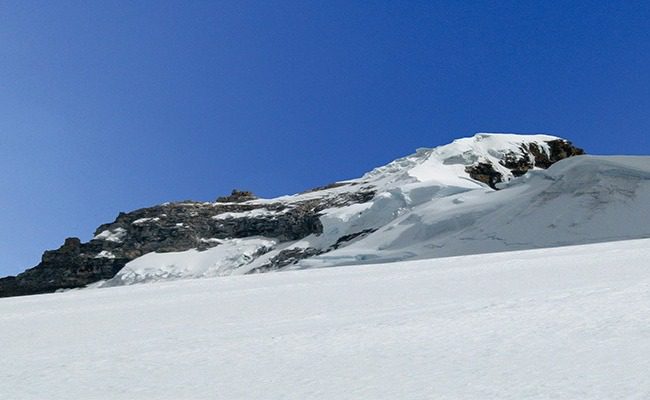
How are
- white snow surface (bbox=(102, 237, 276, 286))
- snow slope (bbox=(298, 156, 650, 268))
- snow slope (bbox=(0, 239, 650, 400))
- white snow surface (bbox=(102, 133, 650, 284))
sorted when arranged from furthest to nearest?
white snow surface (bbox=(102, 237, 276, 286)) → white snow surface (bbox=(102, 133, 650, 284)) → snow slope (bbox=(298, 156, 650, 268)) → snow slope (bbox=(0, 239, 650, 400))

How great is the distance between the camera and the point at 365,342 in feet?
15.4

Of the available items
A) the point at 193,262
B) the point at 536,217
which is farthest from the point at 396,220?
the point at 193,262

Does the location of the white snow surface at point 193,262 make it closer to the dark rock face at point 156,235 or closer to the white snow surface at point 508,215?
the dark rock face at point 156,235

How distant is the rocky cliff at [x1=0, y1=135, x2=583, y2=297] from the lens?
1917 inches

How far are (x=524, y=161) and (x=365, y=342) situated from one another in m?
50.3

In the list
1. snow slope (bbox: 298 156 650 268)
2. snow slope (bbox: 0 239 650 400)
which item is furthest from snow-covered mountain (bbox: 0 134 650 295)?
snow slope (bbox: 0 239 650 400)

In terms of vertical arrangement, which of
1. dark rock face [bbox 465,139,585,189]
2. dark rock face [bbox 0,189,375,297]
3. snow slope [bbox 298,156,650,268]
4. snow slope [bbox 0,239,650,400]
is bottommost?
snow slope [bbox 0,239,650,400]

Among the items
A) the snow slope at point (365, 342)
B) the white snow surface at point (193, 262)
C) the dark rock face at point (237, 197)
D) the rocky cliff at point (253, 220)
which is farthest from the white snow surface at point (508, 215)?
the dark rock face at point (237, 197)

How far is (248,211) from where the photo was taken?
56188mm

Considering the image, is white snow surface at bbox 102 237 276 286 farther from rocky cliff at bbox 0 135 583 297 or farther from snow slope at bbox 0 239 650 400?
snow slope at bbox 0 239 650 400

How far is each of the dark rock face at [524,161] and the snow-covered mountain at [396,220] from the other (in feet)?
0.34

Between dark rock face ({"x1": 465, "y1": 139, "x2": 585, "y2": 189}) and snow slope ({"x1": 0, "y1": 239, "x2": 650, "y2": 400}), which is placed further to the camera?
dark rock face ({"x1": 465, "y1": 139, "x2": 585, "y2": 189})

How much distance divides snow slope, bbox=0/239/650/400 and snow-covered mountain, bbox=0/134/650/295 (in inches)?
583

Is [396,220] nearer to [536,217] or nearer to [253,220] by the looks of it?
[536,217]
